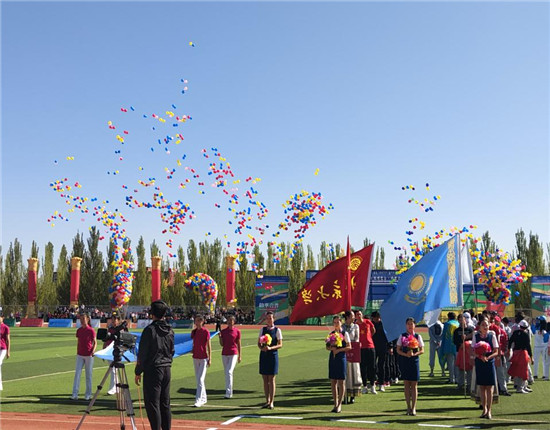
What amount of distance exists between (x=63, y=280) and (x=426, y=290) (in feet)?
236

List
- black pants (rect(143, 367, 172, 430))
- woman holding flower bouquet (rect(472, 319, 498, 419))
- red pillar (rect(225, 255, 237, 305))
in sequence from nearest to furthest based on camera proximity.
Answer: black pants (rect(143, 367, 172, 430)) < woman holding flower bouquet (rect(472, 319, 498, 419)) < red pillar (rect(225, 255, 237, 305))

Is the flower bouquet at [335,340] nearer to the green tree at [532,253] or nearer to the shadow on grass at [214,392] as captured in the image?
the shadow on grass at [214,392]

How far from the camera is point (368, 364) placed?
14852 mm

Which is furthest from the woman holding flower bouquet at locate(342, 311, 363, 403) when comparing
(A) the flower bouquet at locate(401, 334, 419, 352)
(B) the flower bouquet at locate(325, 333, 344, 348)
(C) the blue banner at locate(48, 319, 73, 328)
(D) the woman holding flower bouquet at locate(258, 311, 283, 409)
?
(C) the blue banner at locate(48, 319, 73, 328)

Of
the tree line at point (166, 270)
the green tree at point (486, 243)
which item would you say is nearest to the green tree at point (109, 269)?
the tree line at point (166, 270)

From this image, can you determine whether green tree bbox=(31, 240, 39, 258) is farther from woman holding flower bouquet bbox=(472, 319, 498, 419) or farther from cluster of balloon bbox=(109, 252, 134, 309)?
woman holding flower bouquet bbox=(472, 319, 498, 419)

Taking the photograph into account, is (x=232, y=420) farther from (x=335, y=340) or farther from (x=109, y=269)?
(x=109, y=269)

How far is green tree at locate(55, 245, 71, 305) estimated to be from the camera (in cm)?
7750

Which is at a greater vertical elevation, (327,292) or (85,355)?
(327,292)

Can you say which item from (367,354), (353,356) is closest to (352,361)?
(353,356)

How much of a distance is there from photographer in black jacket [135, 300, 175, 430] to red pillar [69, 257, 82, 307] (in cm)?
6865

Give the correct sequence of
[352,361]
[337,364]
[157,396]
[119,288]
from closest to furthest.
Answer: [157,396], [337,364], [352,361], [119,288]

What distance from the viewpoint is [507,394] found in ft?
49.3

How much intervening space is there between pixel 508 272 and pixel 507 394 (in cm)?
2929
